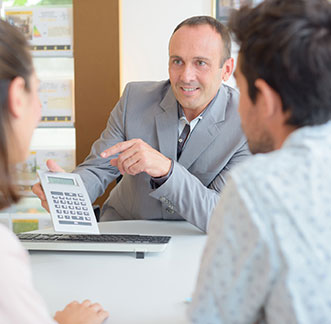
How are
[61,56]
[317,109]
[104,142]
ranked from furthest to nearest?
[61,56], [104,142], [317,109]

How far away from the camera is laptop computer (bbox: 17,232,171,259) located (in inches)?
55.7

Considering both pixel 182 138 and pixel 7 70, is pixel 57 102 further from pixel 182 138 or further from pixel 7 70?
pixel 7 70

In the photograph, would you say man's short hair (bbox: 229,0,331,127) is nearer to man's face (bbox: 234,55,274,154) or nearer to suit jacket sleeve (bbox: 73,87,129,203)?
man's face (bbox: 234,55,274,154)

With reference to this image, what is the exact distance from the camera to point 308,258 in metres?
0.66

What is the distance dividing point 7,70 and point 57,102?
2.16 m

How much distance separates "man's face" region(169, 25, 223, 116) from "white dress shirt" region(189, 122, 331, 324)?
1374 millimetres

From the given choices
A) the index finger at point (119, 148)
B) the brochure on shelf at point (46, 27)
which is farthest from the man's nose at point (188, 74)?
the brochure on shelf at point (46, 27)

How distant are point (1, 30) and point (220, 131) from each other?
4.13 ft

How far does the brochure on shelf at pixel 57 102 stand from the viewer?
2992 mm

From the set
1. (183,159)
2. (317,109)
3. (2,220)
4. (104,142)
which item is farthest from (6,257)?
(2,220)

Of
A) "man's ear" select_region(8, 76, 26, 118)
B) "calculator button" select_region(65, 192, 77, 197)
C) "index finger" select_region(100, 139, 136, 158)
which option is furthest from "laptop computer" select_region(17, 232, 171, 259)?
"man's ear" select_region(8, 76, 26, 118)

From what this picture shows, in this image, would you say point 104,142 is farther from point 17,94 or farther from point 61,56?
point 17,94

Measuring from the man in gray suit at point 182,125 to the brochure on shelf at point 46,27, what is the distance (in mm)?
893

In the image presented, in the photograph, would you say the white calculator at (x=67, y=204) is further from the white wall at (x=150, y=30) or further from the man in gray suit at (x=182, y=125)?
the white wall at (x=150, y=30)
